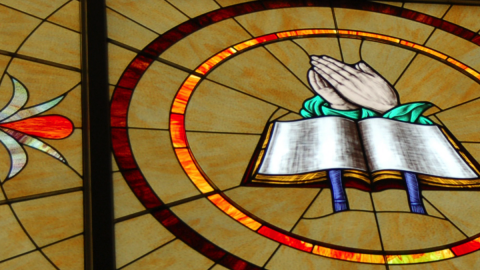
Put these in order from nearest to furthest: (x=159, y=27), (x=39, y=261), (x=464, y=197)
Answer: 1. (x=39, y=261)
2. (x=464, y=197)
3. (x=159, y=27)

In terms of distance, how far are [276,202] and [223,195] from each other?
22 cm

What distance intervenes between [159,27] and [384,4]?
4.69 ft

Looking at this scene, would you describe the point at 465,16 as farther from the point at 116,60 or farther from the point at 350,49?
the point at 116,60

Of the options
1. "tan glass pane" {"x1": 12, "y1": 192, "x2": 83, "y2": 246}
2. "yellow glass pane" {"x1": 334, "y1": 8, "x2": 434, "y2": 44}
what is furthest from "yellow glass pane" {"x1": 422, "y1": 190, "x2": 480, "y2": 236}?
"tan glass pane" {"x1": 12, "y1": 192, "x2": 83, "y2": 246}

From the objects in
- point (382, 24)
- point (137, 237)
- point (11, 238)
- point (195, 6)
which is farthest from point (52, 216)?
point (382, 24)

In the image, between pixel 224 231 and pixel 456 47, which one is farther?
pixel 456 47

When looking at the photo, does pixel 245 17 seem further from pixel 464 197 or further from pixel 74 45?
pixel 464 197

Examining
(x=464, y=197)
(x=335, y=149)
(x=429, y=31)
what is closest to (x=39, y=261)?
(x=335, y=149)

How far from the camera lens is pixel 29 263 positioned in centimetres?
290

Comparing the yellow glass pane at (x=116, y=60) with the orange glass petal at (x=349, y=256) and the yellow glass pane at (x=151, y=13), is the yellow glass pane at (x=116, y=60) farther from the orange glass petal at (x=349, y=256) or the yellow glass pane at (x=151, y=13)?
the orange glass petal at (x=349, y=256)

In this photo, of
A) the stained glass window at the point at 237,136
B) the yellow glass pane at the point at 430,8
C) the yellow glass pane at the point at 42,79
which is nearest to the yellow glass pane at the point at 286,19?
the stained glass window at the point at 237,136

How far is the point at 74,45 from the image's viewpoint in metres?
4.02

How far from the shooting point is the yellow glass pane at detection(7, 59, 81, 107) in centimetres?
369

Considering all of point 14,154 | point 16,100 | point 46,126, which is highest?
point 16,100
